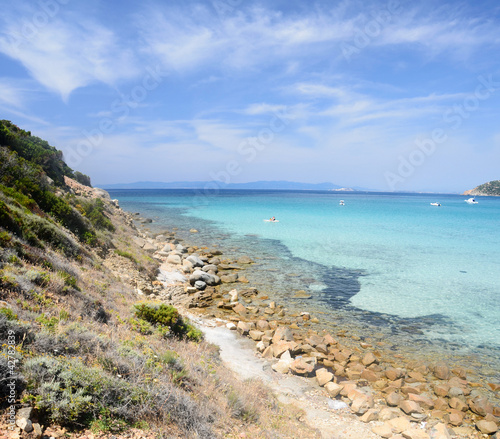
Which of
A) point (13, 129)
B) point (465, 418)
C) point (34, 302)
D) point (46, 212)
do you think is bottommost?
point (465, 418)

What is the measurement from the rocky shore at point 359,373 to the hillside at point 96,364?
2528 millimetres

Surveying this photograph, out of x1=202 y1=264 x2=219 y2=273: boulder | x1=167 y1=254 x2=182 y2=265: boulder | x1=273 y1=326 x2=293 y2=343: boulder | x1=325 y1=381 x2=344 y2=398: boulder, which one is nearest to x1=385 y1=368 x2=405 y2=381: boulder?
x1=325 y1=381 x2=344 y2=398: boulder

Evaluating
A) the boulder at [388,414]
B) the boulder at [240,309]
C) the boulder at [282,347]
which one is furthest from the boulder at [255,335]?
the boulder at [388,414]

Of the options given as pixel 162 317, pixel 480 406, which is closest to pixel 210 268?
pixel 162 317

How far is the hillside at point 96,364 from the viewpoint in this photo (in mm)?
4242

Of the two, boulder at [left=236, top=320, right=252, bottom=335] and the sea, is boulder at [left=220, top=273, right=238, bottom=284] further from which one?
boulder at [left=236, top=320, right=252, bottom=335]

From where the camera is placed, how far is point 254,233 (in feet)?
130

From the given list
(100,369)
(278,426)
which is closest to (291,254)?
(278,426)

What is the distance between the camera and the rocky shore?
8.07 metres

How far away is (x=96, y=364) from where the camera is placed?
5215mm

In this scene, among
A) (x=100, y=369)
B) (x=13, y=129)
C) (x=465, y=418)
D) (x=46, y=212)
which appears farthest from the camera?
(x=13, y=129)

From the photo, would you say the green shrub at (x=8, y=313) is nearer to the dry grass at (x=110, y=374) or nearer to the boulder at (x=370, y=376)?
the dry grass at (x=110, y=374)

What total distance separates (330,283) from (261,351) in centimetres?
968

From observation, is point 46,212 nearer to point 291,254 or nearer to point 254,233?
point 291,254
